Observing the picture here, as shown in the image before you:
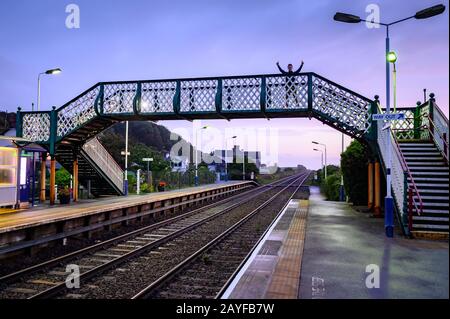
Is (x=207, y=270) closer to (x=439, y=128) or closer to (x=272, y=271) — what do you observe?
(x=272, y=271)

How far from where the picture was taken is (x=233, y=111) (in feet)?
46.7

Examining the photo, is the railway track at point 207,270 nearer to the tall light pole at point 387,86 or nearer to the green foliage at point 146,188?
the tall light pole at point 387,86

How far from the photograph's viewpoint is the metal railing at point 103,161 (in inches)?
737

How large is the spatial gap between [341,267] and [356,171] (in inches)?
455

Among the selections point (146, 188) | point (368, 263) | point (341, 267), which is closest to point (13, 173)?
point (341, 267)

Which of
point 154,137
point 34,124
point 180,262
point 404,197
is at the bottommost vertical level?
point 180,262

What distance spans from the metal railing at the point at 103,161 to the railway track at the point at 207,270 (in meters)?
10.2

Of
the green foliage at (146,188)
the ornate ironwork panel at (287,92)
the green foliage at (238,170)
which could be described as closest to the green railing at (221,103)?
the ornate ironwork panel at (287,92)

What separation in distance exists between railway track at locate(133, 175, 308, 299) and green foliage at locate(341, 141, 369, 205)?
7351 millimetres

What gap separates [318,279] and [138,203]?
10.6 metres

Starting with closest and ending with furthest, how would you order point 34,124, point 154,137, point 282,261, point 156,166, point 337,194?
point 282,261
point 34,124
point 337,194
point 156,166
point 154,137
